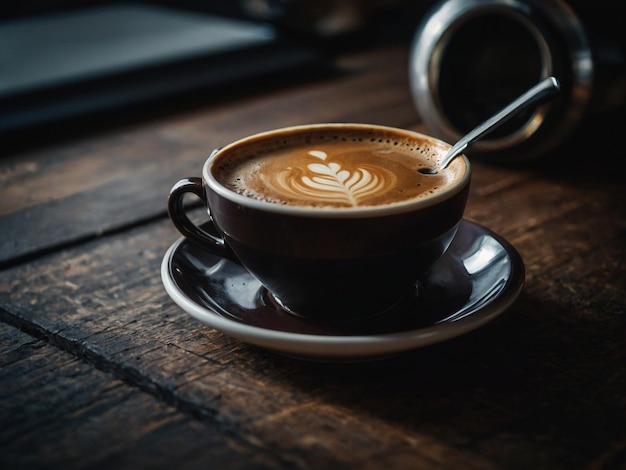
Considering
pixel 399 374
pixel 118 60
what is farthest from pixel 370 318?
pixel 118 60

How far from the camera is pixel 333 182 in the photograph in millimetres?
585

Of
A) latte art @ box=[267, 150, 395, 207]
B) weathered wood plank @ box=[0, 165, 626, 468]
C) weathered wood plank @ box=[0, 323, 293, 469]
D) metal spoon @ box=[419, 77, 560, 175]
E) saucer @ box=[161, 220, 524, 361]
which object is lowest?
weathered wood plank @ box=[0, 165, 626, 468]

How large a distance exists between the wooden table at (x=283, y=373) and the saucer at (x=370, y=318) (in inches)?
1.1

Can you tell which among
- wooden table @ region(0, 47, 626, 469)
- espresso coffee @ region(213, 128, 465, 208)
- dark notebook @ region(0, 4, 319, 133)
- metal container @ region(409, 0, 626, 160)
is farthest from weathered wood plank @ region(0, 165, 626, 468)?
dark notebook @ region(0, 4, 319, 133)

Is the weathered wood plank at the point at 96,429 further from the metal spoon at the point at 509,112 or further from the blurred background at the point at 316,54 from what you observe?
the blurred background at the point at 316,54

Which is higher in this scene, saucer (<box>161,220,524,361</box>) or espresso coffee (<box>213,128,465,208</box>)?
espresso coffee (<box>213,128,465,208</box>)

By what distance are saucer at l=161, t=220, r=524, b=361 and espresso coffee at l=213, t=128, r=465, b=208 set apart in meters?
0.08

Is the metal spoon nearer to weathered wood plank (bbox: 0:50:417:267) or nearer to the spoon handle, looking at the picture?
the spoon handle

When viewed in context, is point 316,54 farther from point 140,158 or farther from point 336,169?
point 336,169

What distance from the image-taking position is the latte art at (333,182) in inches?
22.2

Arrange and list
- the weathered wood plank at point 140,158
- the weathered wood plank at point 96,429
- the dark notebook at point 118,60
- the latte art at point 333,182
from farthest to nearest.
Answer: the dark notebook at point 118,60 < the weathered wood plank at point 140,158 < the latte art at point 333,182 < the weathered wood plank at point 96,429

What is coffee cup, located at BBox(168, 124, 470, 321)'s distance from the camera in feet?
1.70

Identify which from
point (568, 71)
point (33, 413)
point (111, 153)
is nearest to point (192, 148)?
point (111, 153)

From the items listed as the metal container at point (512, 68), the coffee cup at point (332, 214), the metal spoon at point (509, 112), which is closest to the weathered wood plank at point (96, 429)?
the coffee cup at point (332, 214)
